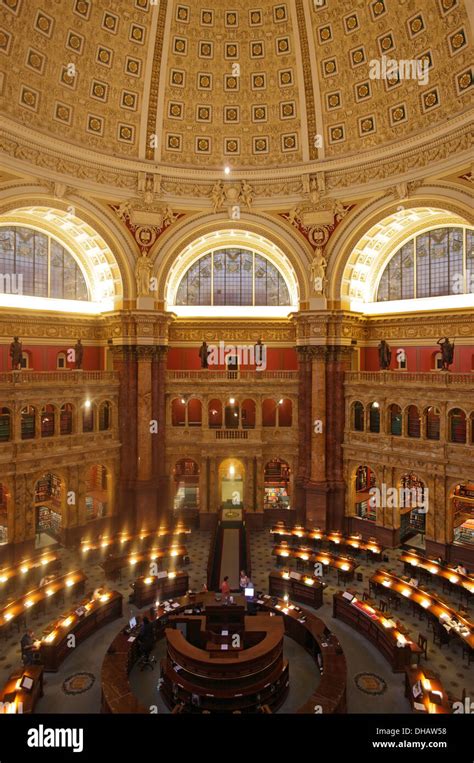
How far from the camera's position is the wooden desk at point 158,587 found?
2106 cm

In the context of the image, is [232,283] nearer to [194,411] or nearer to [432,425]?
[194,411]

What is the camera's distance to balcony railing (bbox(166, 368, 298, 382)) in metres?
30.3

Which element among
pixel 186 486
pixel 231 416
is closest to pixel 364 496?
pixel 231 416

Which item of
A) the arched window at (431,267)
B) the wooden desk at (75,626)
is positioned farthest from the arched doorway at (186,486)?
the arched window at (431,267)

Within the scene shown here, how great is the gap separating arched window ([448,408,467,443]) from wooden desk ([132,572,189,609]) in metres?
15.9

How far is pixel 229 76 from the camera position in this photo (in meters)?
28.9

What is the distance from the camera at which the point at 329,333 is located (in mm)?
29734

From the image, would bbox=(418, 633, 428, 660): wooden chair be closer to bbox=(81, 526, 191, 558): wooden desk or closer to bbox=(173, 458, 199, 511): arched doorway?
bbox=(81, 526, 191, 558): wooden desk

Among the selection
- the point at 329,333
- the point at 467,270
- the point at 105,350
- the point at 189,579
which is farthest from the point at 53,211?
the point at 467,270

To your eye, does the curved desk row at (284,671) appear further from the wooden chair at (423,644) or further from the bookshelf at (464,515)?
the bookshelf at (464,515)

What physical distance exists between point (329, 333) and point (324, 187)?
900cm

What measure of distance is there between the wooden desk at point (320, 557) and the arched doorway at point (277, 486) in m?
6.12

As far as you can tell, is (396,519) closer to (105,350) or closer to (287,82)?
(105,350)

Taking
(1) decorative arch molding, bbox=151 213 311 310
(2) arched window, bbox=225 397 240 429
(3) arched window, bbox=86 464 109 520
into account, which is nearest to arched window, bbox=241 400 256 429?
(2) arched window, bbox=225 397 240 429
